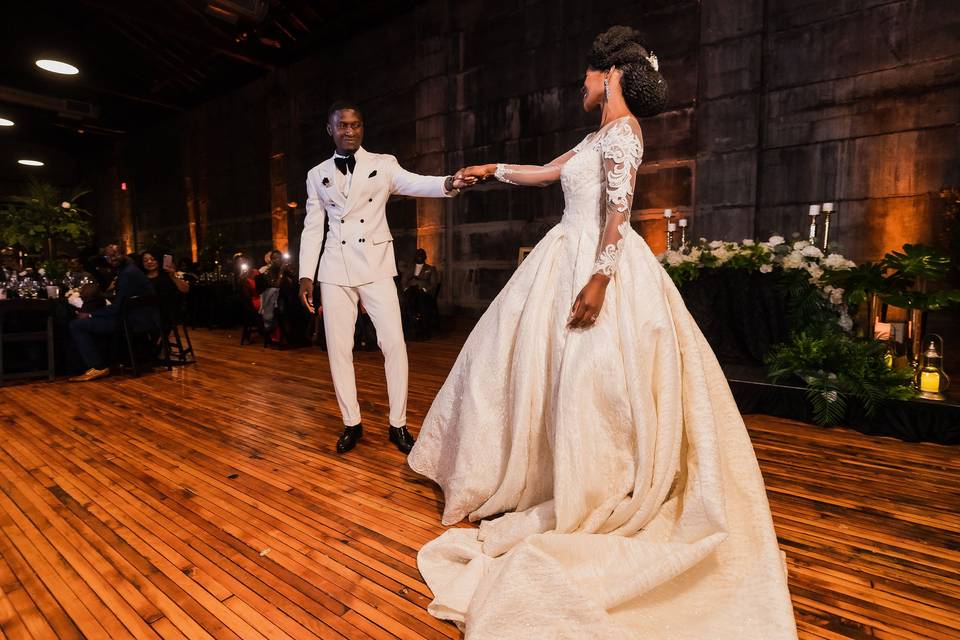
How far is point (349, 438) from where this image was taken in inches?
117

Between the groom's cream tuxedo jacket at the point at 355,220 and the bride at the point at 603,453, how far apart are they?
0.91 meters

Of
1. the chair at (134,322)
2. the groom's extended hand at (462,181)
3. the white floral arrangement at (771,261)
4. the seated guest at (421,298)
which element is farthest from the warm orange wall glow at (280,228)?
the groom's extended hand at (462,181)

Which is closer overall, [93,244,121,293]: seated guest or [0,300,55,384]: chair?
[0,300,55,384]: chair

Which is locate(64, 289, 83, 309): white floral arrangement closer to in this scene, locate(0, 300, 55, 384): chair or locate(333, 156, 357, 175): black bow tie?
locate(0, 300, 55, 384): chair

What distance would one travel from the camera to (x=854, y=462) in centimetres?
278

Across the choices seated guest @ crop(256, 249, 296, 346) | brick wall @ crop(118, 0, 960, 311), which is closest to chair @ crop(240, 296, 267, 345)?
seated guest @ crop(256, 249, 296, 346)

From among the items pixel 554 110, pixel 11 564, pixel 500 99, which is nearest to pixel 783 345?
pixel 11 564

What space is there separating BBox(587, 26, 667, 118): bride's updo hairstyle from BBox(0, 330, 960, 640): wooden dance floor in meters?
1.73

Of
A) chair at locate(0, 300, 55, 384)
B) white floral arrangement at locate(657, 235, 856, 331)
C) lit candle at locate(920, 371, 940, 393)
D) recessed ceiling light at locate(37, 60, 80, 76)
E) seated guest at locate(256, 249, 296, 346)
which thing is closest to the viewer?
lit candle at locate(920, 371, 940, 393)

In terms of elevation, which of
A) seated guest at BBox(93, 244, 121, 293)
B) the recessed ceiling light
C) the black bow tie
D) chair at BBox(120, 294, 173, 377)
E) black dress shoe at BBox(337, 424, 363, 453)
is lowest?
black dress shoe at BBox(337, 424, 363, 453)

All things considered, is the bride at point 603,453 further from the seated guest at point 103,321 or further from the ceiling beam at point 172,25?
the ceiling beam at point 172,25

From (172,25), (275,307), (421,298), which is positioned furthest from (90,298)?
(172,25)

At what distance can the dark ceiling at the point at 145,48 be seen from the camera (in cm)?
A: 806

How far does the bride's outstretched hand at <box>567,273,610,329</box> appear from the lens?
1725mm
